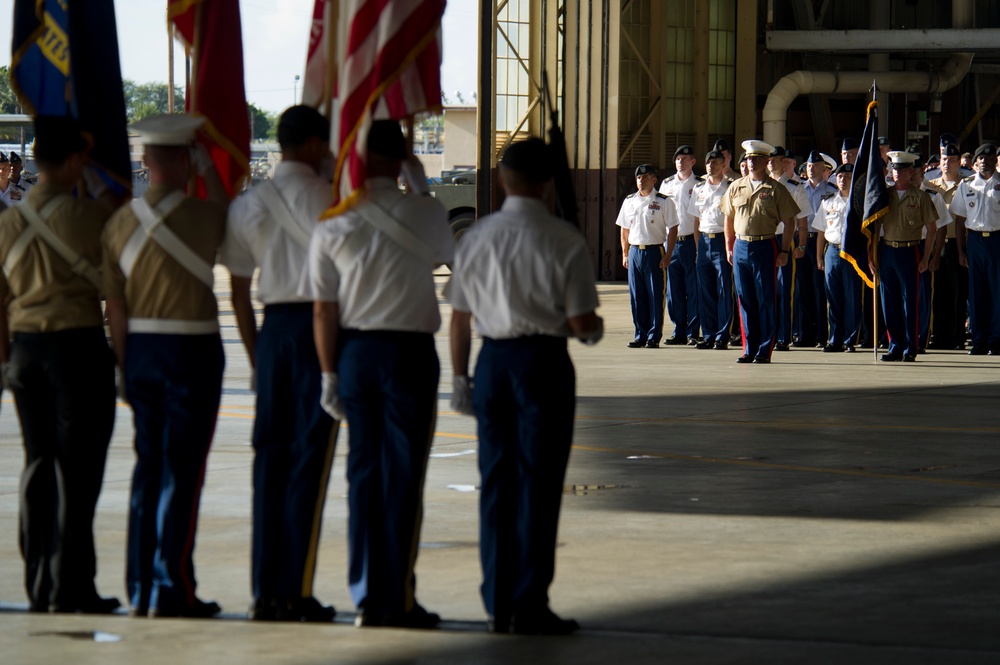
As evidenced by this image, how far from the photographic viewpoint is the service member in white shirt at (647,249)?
1866cm

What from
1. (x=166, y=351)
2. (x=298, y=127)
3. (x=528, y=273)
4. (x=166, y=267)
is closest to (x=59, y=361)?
(x=166, y=351)

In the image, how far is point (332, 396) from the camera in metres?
6.14

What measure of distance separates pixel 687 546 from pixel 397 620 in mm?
2087

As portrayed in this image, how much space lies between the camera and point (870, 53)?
32344mm

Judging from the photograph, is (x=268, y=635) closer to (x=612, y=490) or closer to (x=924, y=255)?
(x=612, y=490)

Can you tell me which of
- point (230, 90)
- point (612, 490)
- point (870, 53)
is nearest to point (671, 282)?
point (612, 490)

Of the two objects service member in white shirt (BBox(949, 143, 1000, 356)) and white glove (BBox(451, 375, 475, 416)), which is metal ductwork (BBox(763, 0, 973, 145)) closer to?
service member in white shirt (BBox(949, 143, 1000, 356))

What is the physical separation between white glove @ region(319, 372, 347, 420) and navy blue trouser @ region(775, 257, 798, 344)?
41.7 ft

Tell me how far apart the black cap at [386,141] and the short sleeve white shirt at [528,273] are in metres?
0.45

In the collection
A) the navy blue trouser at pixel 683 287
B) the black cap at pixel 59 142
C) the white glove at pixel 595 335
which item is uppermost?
the black cap at pixel 59 142

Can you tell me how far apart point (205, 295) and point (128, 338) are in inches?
13.8

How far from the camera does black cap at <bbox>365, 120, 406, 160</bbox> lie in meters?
6.28

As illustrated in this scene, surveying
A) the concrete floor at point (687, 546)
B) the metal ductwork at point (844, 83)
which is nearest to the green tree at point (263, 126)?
the metal ductwork at point (844, 83)

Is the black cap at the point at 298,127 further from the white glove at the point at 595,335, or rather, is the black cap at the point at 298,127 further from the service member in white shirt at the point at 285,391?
the white glove at the point at 595,335
